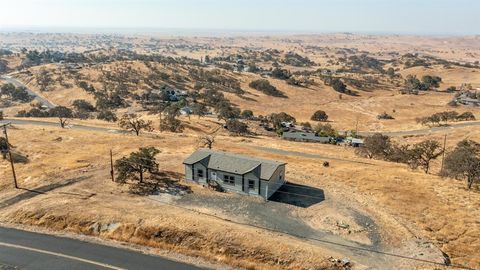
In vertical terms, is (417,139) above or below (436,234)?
below

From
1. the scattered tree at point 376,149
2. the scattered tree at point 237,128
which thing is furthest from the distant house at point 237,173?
the scattered tree at point 237,128

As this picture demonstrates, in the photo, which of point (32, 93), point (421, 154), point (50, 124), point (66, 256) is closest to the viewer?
point (66, 256)

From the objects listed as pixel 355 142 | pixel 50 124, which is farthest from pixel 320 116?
pixel 50 124

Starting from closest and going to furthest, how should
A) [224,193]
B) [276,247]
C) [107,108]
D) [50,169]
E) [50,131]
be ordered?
[276,247]
[224,193]
[50,169]
[50,131]
[107,108]

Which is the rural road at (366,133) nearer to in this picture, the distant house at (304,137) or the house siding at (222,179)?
the distant house at (304,137)

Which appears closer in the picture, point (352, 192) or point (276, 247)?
point (276, 247)

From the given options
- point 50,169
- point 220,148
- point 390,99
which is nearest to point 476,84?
point 390,99

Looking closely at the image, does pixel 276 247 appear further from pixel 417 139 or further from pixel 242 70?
pixel 242 70

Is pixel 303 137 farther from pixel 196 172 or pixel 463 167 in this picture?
pixel 196 172
